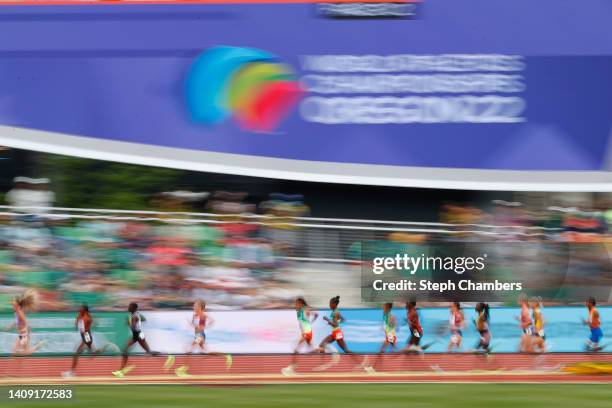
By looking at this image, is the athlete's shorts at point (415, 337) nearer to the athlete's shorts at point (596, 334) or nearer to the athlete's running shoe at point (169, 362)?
the athlete's shorts at point (596, 334)

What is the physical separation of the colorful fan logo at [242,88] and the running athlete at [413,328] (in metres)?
6.61

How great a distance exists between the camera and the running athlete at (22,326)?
13734 mm

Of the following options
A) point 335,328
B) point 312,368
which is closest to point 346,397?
point 312,368

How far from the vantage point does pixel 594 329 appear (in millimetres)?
14141

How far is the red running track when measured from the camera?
13.3m

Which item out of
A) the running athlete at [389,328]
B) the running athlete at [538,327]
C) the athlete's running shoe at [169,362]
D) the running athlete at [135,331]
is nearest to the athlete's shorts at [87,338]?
the running athlete at [135,331]

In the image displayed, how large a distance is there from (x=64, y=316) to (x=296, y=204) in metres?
5.20

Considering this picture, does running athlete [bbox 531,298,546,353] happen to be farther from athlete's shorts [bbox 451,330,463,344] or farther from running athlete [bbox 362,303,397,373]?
running athlete [bbox 362,303,397,373]

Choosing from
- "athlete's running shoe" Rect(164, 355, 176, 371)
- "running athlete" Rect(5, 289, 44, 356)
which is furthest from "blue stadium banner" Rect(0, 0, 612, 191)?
"athlete's running shoe" Rect(164, 355, 176, 371)

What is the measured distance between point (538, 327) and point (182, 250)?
5319 mm

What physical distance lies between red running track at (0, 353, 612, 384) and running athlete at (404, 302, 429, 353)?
0.17 m

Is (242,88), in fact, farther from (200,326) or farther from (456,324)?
(456,324)

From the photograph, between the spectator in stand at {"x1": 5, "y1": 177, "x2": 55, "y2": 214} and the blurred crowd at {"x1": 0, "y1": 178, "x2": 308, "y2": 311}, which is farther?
the spectator in stand at {"x1": 5, "y1": 177, "x2": 55, "y2": 214}

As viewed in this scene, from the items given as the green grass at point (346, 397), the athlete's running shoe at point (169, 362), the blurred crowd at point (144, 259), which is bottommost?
the green grass at point (346, 397)
